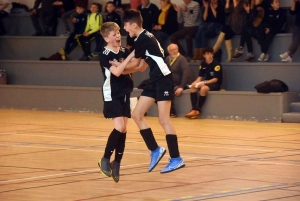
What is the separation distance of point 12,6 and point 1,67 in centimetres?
275

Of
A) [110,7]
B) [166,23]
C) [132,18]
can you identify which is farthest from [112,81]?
[110,7]

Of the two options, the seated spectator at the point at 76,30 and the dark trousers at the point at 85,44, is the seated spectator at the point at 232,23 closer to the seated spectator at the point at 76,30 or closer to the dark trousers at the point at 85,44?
the dark trousers at the point at 85,44

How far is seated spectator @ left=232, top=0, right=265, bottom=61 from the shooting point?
14.5m

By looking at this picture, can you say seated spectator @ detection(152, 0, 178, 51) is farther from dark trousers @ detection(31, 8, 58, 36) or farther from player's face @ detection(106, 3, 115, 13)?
dark trousers @ detection(31, 8, 58, 36)

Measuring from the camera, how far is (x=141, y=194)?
5902 mm

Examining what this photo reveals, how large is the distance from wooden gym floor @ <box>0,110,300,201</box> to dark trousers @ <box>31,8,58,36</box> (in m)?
6.08

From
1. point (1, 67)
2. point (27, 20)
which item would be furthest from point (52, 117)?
point (27, 20)

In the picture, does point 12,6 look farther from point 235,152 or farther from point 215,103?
point 235,152

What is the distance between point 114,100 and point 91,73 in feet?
32.9

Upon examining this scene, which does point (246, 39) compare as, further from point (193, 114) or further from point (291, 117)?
point (291, 117)

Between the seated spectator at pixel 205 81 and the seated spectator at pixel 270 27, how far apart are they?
1.24m

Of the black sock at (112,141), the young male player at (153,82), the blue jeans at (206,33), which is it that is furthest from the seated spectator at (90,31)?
the black sock at (112,141)

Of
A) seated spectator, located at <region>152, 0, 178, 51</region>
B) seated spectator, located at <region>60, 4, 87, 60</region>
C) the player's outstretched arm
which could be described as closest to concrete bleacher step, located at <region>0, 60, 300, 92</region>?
seated spectator, located at <region>60, 4, 87, 60</region>

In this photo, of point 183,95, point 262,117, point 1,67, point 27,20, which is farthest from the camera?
point 27,20
